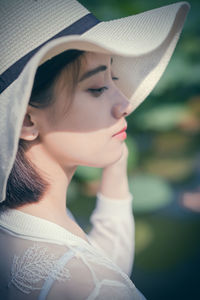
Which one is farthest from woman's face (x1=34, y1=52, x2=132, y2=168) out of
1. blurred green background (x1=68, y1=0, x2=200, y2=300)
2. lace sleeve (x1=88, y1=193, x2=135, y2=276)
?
blurred green background (x1=68, y1=0, x2=200, y2=300)

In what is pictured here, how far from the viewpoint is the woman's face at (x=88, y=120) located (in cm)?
69

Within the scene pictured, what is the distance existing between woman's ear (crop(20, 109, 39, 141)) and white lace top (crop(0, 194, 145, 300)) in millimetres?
185

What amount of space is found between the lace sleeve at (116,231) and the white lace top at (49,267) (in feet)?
1.08

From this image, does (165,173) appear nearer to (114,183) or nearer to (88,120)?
(114,183)

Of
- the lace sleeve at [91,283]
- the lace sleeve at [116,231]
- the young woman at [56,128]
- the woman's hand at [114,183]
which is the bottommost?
the lace sleeve at [116,231]

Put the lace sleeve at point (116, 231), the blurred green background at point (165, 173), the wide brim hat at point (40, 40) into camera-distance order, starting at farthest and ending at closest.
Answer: the blurred green background at point (165, 173), the lace sleeve at point (116, 231), the wide brim hat at point (40, 40)

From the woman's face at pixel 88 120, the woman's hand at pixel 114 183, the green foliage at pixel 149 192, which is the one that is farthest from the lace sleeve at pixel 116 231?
the green foliage at pixel 149 192

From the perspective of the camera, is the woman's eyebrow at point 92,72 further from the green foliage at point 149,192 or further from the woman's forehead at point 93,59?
the green foliage at point 149,192

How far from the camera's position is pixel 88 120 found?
71cm

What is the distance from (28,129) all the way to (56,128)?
0.07m

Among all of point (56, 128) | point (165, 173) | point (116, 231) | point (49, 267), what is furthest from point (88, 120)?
point (165, 173)

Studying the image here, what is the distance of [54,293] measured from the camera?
566mm

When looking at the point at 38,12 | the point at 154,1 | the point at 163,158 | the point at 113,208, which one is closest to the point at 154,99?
the point at 163,158

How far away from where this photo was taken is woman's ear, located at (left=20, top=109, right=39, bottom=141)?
69cm
